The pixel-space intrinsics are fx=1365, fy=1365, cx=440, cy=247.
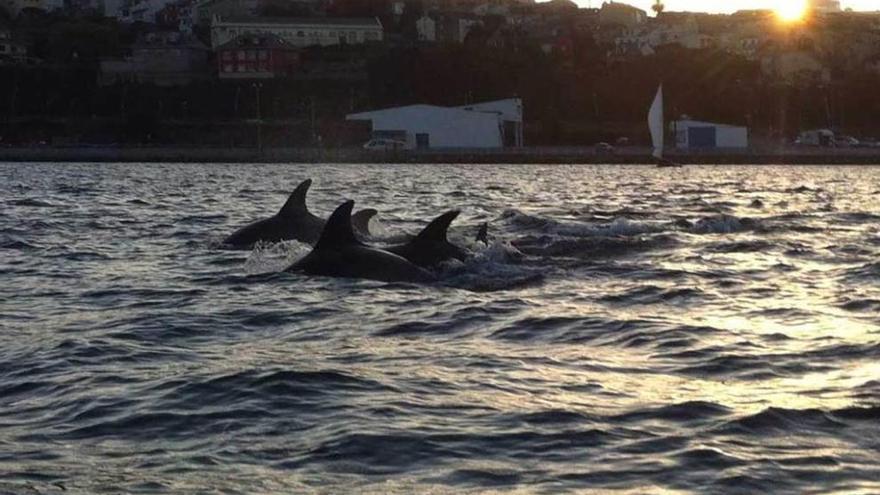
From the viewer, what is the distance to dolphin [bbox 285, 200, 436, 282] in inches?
739

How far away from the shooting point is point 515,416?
10547 millimetres

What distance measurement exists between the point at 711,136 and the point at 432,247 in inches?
3698

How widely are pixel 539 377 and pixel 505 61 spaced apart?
128 m

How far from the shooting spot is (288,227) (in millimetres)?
23844

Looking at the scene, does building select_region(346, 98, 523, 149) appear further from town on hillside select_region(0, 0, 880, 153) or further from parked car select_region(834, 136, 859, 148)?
parked car select_region(834, 136, 859, 148)

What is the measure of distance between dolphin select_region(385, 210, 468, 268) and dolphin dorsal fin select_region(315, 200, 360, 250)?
92 centimetres

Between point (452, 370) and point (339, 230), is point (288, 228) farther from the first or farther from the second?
point (452, 370)

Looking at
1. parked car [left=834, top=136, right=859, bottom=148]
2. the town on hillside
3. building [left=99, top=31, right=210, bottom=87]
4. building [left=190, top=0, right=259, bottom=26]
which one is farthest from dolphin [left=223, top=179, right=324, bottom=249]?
building [left=190, top=0, right=259, bottom=26]

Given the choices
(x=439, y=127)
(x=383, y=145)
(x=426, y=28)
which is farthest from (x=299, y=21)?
(x=383, y=145)

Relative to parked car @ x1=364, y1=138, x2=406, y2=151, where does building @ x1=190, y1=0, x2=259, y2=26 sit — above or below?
above

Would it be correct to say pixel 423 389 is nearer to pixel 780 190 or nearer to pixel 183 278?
pixel 183 278

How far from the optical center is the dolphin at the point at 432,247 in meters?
19.8

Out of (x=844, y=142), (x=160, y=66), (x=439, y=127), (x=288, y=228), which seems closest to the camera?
(x=288, y=228)

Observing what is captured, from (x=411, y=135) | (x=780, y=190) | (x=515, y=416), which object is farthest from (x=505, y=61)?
(x=515, y=416)
